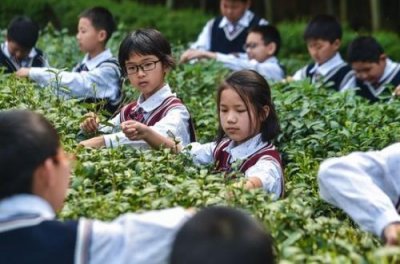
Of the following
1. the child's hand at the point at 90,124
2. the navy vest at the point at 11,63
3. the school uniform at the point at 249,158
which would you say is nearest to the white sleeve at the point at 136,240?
the school uniform at the point at 249,158

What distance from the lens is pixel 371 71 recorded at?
7871mm

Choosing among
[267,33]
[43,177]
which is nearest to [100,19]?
[267,33]

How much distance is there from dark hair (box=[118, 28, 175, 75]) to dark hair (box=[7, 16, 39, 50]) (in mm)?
2767

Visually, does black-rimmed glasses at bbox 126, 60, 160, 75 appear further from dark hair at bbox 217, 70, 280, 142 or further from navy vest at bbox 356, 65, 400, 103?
navy vest at bbox 356, 65, 400, 103

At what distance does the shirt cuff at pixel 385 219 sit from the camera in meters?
3.13

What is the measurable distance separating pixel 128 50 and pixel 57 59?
3480 millimetres

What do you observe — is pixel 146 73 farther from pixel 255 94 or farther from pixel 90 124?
pixel 255 94

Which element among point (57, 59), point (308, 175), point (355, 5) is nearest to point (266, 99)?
point (308, 175)

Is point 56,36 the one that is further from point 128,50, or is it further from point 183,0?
point 183,0

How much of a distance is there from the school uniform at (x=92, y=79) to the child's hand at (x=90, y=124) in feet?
2.93

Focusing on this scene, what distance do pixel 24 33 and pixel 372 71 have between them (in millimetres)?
2602

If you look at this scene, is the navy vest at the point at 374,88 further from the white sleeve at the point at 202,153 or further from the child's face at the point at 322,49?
the white sleeve at the point at 202,153

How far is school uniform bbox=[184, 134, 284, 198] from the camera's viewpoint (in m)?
4.44

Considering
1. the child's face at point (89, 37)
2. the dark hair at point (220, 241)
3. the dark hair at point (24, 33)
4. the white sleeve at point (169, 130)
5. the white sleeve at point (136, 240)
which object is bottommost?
the dark hair at point (24, 33)
